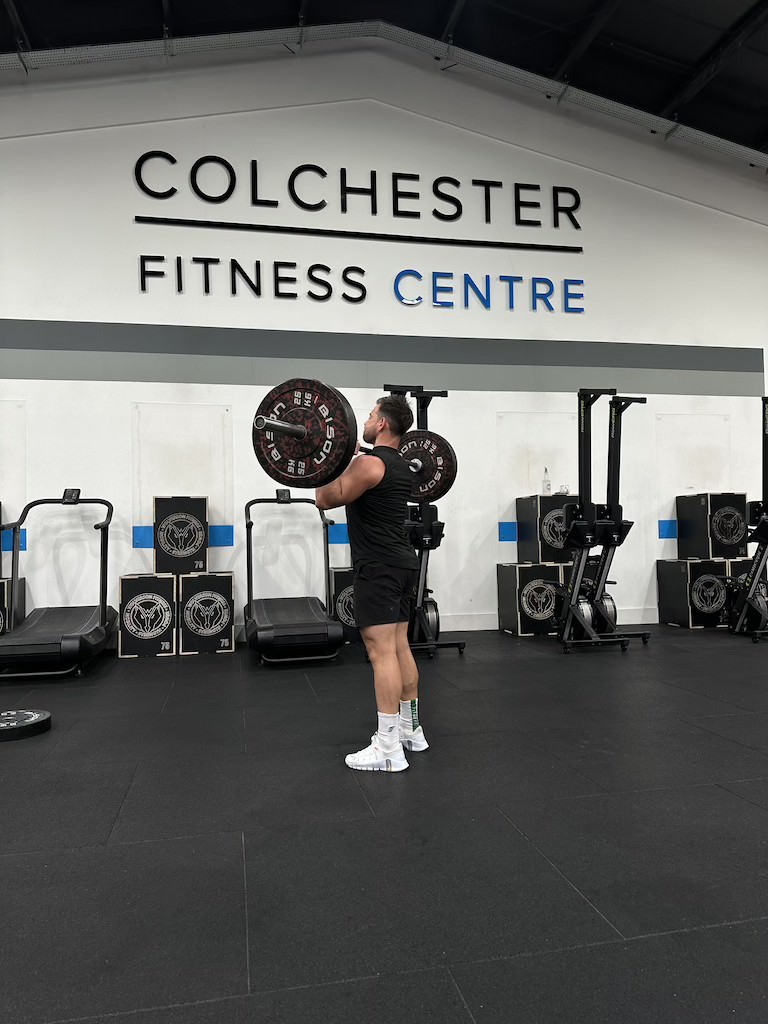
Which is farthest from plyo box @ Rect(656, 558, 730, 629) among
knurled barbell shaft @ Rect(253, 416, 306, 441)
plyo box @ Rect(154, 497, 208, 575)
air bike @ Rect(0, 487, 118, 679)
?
air bike @ Rect(0, 487, 118, 679)

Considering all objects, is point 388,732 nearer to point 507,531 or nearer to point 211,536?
point 211,536

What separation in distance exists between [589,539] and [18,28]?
6.08 metres

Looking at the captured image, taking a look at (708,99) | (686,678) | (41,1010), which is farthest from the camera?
(708,99)

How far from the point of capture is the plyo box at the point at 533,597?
6.28 m

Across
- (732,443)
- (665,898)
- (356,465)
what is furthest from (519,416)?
(665,898)

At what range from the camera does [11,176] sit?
6.01 meters

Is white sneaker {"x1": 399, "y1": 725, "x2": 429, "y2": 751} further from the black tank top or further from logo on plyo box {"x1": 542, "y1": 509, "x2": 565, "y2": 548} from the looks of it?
logo on plyo box {"x1": 542, "y1": 509, "x2": 565, "y2": 548}

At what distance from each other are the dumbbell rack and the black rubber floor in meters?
1.57

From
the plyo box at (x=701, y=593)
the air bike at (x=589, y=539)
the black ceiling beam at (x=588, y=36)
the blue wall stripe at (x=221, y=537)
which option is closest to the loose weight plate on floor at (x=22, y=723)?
the blue wall stripe at (x=221, y=537)

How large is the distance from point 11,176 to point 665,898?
22.4ft

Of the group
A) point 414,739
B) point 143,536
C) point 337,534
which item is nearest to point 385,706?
point 414,739

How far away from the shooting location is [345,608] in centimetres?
596

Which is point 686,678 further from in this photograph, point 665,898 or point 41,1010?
point 41,1010

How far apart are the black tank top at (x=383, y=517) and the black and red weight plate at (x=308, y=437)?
0.14 m
